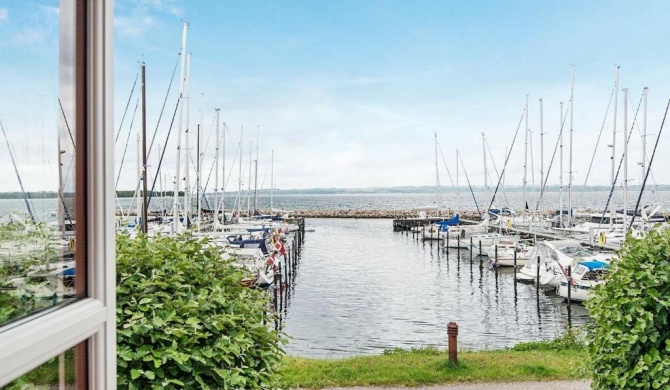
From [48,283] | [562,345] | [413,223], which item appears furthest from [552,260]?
[413,223]

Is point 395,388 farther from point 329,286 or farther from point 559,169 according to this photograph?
point 559,169

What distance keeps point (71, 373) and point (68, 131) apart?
619mm

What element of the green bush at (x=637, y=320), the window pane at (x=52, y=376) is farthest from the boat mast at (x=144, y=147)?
the window pane at (x=52, y=376)

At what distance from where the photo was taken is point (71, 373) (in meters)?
1.44

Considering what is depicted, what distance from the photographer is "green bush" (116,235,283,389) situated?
2934 millimetres

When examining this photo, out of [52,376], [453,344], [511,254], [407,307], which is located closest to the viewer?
[52,376]

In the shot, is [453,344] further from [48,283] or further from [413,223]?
[413,223]

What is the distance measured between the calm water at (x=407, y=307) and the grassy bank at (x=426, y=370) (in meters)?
4.47

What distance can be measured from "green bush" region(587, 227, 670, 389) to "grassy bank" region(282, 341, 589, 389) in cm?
272

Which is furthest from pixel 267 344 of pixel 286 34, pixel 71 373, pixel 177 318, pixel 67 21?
pixel 286 34

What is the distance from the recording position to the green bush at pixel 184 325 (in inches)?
115

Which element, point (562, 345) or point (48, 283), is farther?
point (562, 345)

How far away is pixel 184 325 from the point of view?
10.1ft

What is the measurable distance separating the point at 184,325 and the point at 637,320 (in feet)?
10.4
